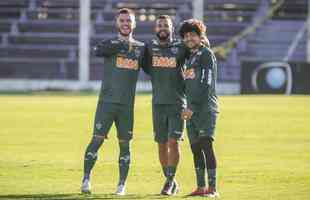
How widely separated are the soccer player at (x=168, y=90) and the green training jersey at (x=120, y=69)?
0.21m

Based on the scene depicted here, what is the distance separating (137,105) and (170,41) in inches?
802

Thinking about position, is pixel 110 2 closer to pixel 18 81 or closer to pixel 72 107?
pixel 18 81

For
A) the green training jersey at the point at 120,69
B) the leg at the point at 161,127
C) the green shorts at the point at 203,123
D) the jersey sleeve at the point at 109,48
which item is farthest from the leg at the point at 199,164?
the jersey sleeve at the point at 109,48

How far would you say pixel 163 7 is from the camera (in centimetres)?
5450

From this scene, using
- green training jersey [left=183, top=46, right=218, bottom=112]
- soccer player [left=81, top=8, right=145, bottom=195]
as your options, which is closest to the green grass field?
soccer player [left=81, top=8, right=145, bottom=195]

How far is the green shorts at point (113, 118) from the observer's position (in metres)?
11.9

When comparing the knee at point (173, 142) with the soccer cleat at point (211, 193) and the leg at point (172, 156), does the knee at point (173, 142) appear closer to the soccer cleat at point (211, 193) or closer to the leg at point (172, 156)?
the leg at point (172, 156)

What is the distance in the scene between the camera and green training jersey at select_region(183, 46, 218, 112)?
11.4 metres

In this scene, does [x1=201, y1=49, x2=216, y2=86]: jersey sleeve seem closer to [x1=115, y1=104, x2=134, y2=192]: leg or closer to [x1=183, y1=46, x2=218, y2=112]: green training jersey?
[x1=183, y1=46, x2=218, y2=112]: green training jersey

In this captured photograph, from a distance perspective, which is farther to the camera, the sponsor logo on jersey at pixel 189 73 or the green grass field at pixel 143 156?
the green grass field at pixel 143 156

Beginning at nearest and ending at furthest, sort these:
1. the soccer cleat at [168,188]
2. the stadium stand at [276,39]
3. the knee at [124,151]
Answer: the soccer cleat at [168,188], the knee at [124,151], the stadium stand at [276,39]

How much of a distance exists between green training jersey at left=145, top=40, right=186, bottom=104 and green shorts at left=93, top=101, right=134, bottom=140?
375mm

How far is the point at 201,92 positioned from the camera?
11.5 metres

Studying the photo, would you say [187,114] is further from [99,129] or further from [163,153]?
[99,129]
